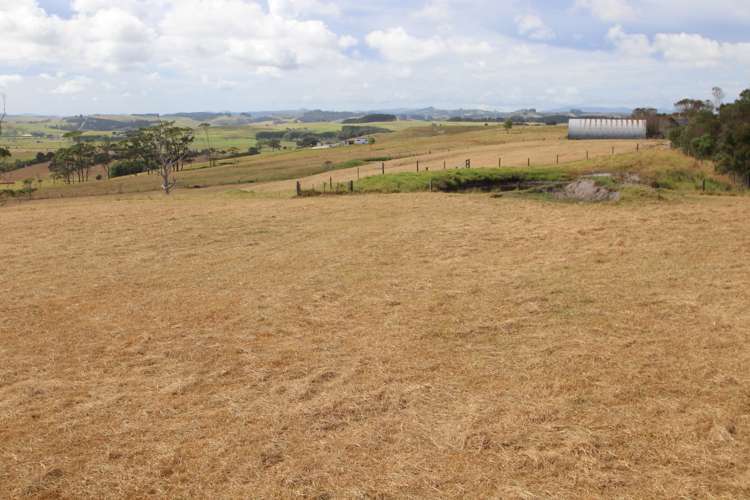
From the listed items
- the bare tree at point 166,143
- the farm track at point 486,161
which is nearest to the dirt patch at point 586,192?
the farm track at point 486,161

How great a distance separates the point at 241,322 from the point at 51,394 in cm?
447

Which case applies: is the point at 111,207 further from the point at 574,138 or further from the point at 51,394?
the point at 574,138

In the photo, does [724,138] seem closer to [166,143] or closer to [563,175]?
[563,175]

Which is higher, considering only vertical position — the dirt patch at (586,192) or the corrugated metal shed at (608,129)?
the corrugated metal shed at (608,129)

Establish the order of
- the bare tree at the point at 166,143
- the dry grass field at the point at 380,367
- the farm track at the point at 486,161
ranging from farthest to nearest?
1. the bare tree at the point at 166,143
2. the farm track at the point at 486,161
3. the dry grass field at the point at 380,367

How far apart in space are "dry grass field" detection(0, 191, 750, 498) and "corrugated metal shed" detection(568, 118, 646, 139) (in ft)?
239

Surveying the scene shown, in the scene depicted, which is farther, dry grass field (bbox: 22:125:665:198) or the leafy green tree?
the leafy green tree

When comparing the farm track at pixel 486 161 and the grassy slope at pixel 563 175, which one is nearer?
the grassy slope at pixel 563 175

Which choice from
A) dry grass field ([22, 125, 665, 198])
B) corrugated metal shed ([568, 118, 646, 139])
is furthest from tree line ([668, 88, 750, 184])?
corrugated metal shed ([568, 118, 646, 139])

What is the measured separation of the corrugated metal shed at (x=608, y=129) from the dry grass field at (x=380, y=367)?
239 ft

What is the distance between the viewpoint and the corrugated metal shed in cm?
8919

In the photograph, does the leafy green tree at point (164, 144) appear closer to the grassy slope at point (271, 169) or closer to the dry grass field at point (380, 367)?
the grassy slope at point (271, 169)

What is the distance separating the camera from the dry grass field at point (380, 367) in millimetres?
7855

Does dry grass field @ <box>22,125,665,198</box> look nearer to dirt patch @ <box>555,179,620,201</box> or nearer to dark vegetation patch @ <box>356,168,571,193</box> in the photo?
dark vegetation patch @ <box>356,168,571,193</box>
